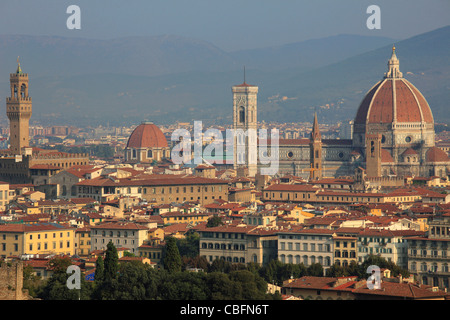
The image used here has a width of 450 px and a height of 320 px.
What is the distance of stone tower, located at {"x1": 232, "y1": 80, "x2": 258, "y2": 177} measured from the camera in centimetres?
14125

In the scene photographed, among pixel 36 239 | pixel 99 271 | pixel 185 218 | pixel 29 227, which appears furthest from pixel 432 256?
pixel 185 218

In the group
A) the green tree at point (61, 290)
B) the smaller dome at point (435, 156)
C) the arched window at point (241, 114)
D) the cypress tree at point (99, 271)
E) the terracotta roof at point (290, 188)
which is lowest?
the green tree at point (61, 290)

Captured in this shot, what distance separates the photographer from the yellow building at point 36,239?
58625mm

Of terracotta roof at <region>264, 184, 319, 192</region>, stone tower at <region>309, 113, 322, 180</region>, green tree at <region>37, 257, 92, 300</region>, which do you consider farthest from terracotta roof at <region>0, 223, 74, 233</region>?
stone tower at <region>309, 113, 322, 180</region>

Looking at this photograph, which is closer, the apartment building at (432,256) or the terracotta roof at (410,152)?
the apartment building at (432,256)

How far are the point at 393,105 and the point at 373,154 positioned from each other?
1133cm

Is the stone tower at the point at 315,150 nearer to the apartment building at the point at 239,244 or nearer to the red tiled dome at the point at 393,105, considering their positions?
the red tiled dome at the point at 393,105

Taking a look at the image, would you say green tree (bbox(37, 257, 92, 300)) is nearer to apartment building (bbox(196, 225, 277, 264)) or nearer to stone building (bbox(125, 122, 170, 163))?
apartment building (bbox(196, 225, 277, 264))

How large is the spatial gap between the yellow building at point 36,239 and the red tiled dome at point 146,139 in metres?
98.1

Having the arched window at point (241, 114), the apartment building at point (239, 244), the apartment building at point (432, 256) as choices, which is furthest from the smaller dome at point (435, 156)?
the apartment building at point (432, 256)

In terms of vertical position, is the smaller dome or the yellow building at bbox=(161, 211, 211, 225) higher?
the smaller dome

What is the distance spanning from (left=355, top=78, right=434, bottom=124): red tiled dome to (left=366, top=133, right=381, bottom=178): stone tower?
732cm

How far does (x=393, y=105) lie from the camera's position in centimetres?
13300
